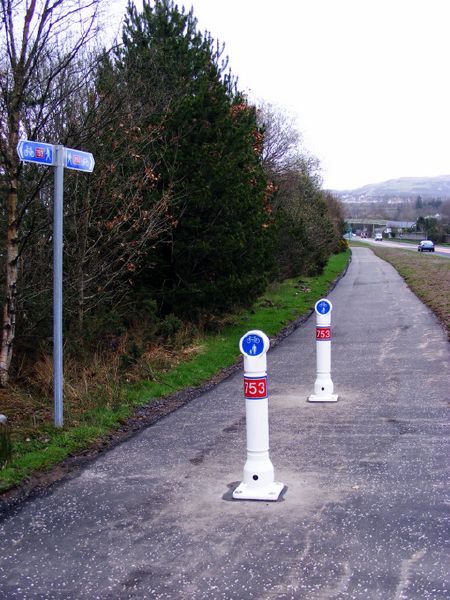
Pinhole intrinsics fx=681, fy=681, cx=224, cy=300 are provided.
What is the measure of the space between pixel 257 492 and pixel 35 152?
3.95 meters

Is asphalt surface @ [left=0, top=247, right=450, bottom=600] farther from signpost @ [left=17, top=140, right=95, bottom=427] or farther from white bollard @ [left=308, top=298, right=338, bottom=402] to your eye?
signpost @ [left=17, top=140, right=95, bottom=427]

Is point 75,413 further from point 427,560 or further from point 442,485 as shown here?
point 427,560

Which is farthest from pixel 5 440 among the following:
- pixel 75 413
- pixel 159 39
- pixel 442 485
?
pixel 159 39

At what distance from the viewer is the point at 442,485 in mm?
5281

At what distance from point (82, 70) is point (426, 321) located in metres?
11.6

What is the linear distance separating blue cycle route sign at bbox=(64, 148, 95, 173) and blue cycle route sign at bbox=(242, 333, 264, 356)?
2.92 meters

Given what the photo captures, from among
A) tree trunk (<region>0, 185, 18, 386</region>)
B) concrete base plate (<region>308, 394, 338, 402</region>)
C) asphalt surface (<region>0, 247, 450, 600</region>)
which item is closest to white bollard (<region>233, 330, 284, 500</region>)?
asphalt surface (<region>0, 247, 450, 600</region>)

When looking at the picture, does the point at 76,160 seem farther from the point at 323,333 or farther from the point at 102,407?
the point at 323,333

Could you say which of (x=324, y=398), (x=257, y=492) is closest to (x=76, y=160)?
(x=257, y=492)

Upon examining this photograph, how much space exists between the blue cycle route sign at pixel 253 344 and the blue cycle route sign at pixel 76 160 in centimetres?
292

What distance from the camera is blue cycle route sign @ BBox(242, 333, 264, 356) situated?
5352mm

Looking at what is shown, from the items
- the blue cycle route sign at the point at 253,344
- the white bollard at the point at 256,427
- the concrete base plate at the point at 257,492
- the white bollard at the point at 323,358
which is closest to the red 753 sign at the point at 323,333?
the white bollard at the point at 323,358

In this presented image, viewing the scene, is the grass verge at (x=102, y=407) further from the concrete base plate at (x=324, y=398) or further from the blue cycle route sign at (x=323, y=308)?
the blue cycle route sign at (x=323, y=308)

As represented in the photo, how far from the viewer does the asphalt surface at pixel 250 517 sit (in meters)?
3.80
